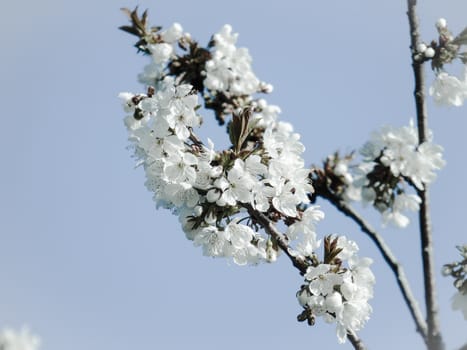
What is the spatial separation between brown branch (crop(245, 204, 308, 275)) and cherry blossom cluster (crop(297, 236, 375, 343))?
0.24 feet

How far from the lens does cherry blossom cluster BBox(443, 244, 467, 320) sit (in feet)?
11.9

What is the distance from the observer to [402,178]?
489cm

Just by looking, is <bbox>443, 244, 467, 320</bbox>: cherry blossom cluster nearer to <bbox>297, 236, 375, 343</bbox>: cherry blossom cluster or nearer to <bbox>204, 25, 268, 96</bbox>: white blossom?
<bbox>297, 236, 375, 343</bbox>: cherry blossom cluster

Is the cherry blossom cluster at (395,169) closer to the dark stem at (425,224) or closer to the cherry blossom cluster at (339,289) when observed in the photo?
the dark stem at (425,224)

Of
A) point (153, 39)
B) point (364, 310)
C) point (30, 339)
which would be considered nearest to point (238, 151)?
point (364, 310)

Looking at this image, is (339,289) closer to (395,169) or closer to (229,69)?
(395,169)

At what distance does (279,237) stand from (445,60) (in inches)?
80.3

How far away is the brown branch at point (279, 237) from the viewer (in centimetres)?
354

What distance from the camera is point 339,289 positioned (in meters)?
3.54

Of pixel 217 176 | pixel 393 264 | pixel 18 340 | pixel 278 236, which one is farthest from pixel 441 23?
pixel 18 340

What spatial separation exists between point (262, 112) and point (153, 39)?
126cm

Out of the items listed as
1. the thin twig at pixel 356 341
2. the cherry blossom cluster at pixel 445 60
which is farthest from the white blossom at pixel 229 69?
the thin twig at pixel 356 341

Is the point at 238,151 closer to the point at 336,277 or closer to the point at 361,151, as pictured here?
the point at 336,277

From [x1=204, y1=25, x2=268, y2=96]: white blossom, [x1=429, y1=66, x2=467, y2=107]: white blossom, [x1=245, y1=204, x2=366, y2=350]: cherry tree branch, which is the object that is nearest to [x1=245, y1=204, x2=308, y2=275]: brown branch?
[x1=245, y1=204, x2=366, y2=350]: cherry tree branch
